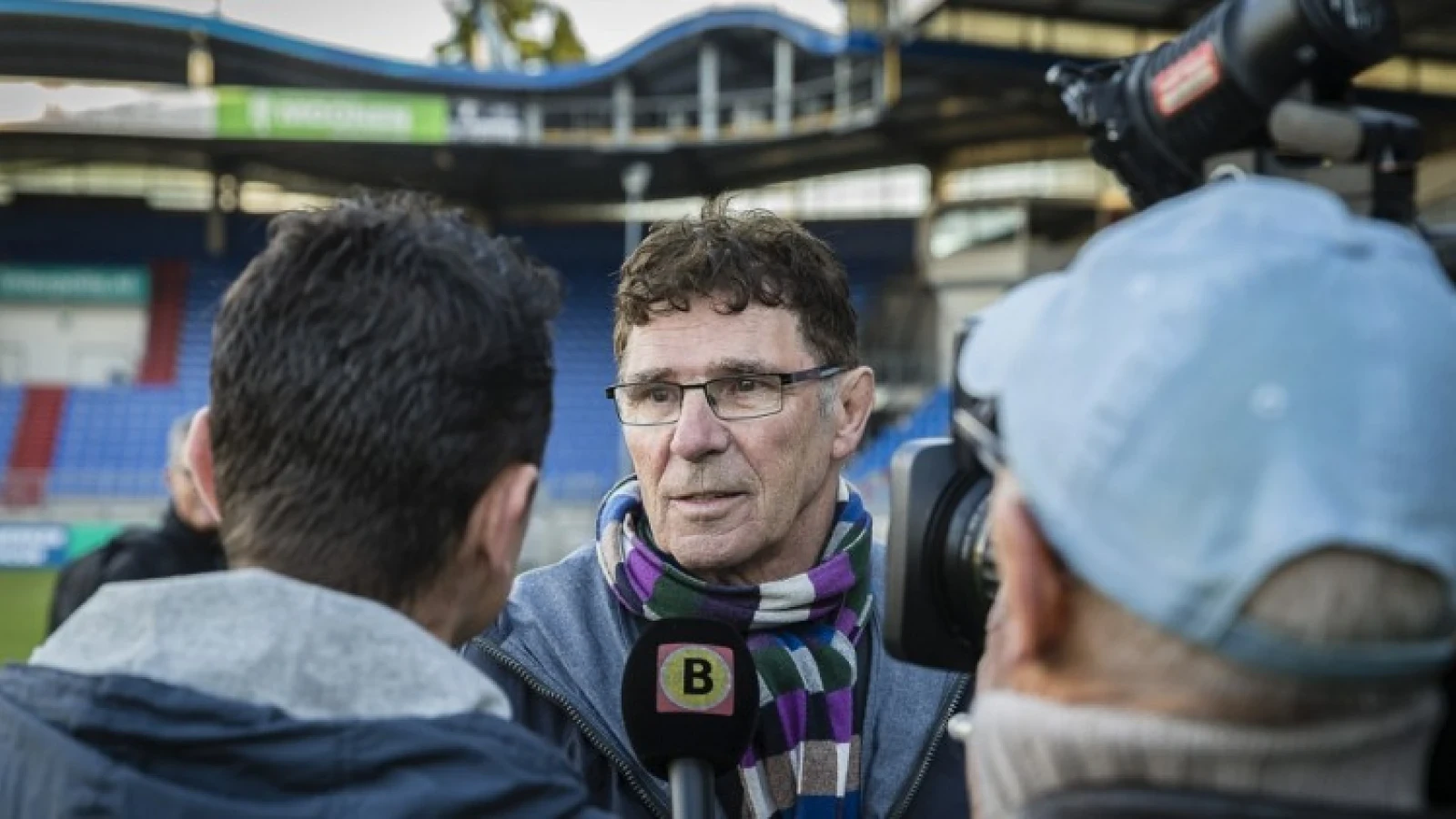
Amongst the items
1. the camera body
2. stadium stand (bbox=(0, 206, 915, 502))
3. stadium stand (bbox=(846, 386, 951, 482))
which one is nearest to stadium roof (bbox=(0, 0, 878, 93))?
stadium stand (bbox=(0, 206, 915, 502))

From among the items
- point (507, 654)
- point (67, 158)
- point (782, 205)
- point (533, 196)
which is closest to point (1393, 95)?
point (782, 205)

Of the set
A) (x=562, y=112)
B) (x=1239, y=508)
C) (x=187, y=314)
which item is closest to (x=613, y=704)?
(x=1239, y=508)

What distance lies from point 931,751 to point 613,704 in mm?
471

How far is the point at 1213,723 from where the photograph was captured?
867 mm

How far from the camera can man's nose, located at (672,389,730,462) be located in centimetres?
229

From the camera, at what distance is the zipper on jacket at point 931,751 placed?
211 cm

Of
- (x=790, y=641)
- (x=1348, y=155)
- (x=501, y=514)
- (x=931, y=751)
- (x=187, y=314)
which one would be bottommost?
(x=187, y=314)

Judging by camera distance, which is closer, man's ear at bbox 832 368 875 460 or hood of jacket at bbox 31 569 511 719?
hood of jacket at bbox 31 569 511 719

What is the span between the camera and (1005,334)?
38.4 inches

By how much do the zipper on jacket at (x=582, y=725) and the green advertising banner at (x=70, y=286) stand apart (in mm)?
25739

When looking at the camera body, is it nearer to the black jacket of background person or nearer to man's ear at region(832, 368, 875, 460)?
man's ear at region(832, 368, 875, 460)

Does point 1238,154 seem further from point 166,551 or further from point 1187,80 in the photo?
point 166,551

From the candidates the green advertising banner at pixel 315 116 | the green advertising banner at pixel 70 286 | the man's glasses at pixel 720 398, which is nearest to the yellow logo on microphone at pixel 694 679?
the man's glasses at pixel 720 398

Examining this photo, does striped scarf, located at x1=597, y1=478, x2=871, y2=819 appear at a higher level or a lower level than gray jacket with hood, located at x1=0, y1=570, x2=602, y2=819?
lower
